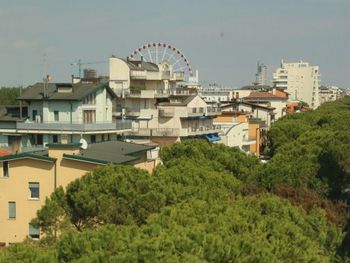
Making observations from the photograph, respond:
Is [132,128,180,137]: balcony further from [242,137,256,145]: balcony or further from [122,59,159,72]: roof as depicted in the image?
[242,137,256,145]: balcony

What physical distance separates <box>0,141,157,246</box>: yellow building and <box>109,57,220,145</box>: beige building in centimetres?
2959

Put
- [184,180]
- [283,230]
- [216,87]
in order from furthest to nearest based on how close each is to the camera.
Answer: [216,87] < [184,180] < [283,230]

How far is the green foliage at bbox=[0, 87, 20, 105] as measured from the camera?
98.4m

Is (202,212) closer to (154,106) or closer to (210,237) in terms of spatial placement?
(210,237)

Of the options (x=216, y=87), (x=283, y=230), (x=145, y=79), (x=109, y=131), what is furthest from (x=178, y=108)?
(x=216, y=87)

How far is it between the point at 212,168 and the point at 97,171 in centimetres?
1002

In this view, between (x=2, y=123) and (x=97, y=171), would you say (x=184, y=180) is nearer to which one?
(x=97, y=171)

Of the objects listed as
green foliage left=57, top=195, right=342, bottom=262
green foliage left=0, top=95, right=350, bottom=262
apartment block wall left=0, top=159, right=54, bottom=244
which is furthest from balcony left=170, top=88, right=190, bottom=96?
green foliage left=57, top=195, right=342, bottom=262

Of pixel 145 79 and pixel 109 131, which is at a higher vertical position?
pixel 145 79

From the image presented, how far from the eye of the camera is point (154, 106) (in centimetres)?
6569

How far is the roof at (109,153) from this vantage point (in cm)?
3130

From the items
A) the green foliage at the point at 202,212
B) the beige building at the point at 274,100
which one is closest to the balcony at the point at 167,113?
the green foliage at the point at 202,212

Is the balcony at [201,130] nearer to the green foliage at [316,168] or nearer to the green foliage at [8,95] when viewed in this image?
the green foliage at [316,168]

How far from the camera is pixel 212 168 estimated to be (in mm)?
35281
